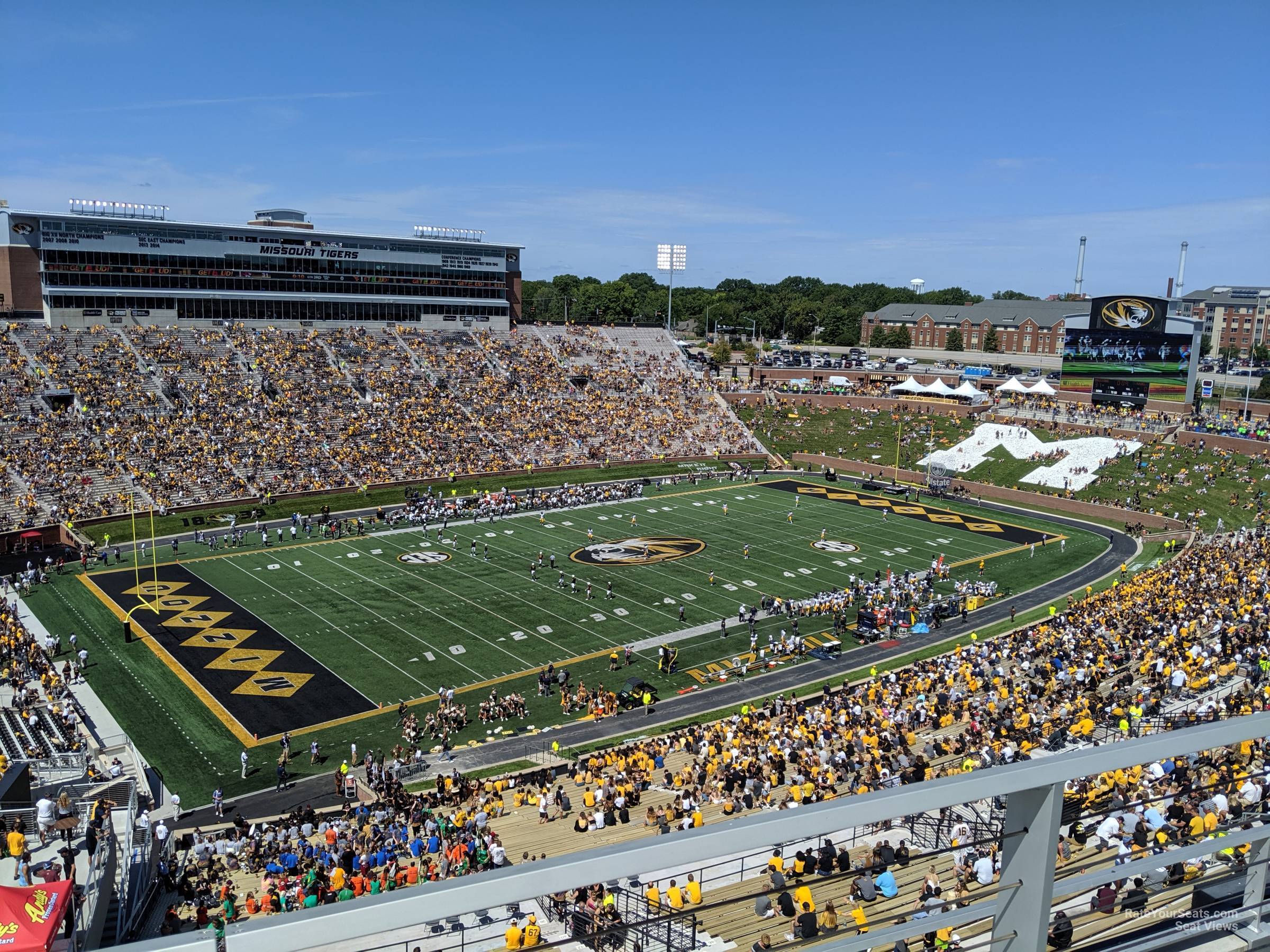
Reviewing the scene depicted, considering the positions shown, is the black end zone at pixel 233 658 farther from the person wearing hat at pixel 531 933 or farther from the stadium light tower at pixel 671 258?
the stadium light tower at pixel 671 258

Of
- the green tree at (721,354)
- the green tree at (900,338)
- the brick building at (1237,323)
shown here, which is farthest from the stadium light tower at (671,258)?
the brick building at (1237,323)

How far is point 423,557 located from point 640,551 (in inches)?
385

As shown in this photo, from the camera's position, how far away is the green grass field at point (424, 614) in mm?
28594

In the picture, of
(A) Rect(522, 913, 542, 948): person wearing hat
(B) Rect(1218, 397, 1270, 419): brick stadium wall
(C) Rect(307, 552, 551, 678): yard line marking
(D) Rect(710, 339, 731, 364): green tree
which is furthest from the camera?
(D) Rect(710, 339, 731, 364): green tree

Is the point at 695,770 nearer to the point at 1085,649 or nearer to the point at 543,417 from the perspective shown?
the point at 1085,649

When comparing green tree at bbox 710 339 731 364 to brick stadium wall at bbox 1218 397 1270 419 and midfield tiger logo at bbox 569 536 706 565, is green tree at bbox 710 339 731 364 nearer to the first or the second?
brick stadium wall at bbox 1218 397 1270 419

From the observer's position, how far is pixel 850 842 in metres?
14.2

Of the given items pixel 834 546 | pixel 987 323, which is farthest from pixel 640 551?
pixel 987 323

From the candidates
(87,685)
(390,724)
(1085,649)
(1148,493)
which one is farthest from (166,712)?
(1148,493)

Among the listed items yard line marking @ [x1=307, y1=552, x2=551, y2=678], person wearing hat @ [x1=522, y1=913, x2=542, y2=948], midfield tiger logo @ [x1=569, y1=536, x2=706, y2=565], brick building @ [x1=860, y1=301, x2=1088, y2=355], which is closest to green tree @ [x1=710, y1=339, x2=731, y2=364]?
brick building @ [x1=860, y1=301, x2=1088, y2=355]

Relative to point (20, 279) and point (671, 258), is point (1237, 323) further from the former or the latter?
point (20, 279)

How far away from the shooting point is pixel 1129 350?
228 ft

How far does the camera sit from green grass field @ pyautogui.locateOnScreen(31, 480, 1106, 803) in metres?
28.6

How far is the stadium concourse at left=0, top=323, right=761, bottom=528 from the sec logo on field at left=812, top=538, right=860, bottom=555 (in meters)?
19.8
